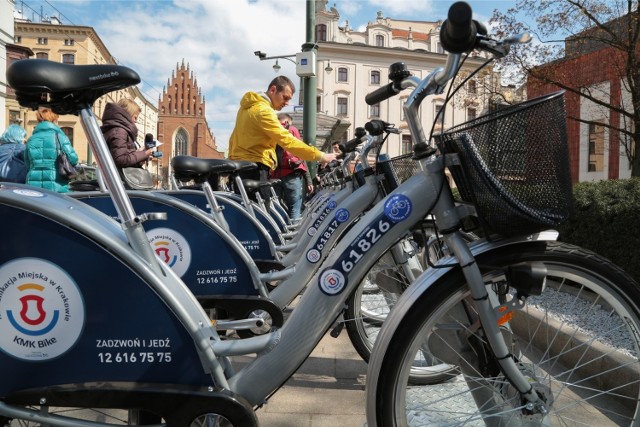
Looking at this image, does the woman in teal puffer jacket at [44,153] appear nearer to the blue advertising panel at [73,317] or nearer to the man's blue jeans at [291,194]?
the man's blue jeans at [291,194]

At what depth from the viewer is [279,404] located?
2541mm

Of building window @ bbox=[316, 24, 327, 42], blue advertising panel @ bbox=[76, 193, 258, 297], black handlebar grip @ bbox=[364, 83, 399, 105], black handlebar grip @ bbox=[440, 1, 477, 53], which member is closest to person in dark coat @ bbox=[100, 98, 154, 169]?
blue advertising panel @ bbox=[76, 193, 258, 297]

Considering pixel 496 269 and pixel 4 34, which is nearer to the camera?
pixel 496 269

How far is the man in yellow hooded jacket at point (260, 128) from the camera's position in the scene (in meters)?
4.11

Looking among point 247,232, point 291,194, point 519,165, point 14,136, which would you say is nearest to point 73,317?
point 519,165

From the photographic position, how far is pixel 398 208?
1651 mm

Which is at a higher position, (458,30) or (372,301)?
(458,30)

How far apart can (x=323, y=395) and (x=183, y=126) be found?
79481 mm

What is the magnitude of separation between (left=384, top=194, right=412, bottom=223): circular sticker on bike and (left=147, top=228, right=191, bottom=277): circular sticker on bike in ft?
5.46

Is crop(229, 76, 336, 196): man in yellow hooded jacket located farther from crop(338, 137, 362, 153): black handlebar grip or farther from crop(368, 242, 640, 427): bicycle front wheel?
crop(368, 242, 640, 427): bicycle front wheel

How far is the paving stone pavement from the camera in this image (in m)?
2.38

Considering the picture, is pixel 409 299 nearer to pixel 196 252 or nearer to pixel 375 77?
pixel 196 252

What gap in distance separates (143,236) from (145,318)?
0.81 feet

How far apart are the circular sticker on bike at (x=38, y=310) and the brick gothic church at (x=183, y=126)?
232 feet
